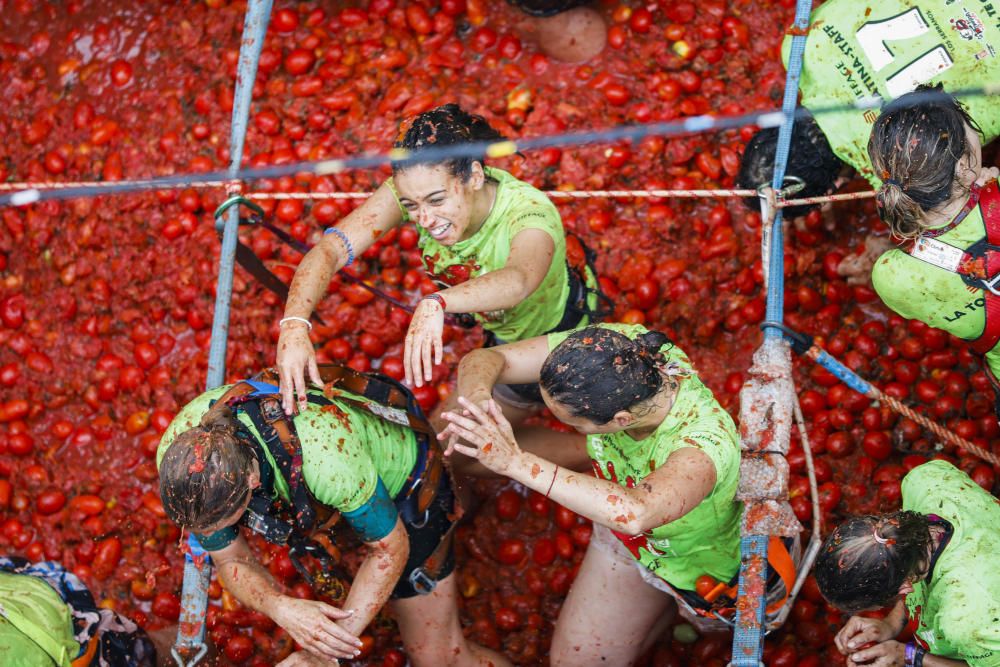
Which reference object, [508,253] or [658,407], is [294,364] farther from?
[658,407]

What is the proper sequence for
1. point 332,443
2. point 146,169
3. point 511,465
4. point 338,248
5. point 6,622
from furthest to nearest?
point 146,169 → point 338,248 → point 6,622 → point 332,443 → point 511,465

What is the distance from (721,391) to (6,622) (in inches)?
112

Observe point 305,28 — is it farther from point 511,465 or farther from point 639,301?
point 511,465

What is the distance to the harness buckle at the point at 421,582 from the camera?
3418 mm

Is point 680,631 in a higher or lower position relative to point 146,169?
lower

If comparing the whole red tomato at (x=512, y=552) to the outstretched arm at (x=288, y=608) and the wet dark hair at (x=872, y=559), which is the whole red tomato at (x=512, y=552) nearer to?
the outstretched arm at (x=288, y=608)

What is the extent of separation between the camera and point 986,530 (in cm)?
270

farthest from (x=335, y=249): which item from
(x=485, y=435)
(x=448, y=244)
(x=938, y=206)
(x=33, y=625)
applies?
(x=938, y=206)

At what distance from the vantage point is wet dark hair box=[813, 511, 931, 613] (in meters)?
2.60

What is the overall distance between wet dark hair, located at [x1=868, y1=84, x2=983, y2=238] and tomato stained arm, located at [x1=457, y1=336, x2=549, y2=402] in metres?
1.09

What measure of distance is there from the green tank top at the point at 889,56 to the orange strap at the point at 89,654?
3075 mm

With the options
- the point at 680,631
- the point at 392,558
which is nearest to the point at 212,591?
the point at 392,558

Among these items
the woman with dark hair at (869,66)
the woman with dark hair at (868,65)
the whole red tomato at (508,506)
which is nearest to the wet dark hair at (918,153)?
the woman with dark hair at (869,66)

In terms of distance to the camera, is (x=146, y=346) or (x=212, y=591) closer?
(x=212, y=591)
